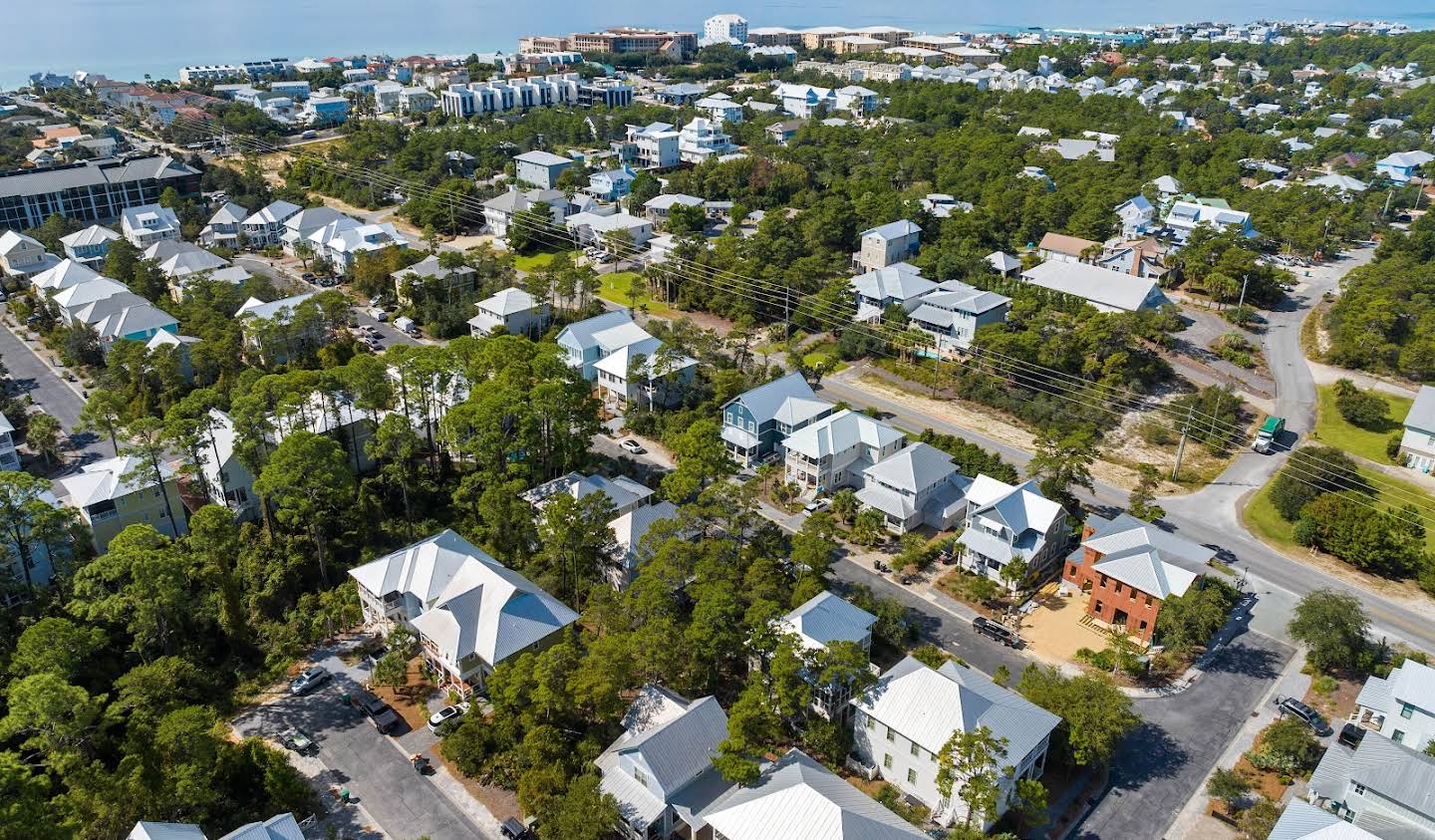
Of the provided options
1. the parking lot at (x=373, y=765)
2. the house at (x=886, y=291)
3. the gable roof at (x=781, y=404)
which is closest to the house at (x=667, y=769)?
the parking lot at (x=373, y=765)

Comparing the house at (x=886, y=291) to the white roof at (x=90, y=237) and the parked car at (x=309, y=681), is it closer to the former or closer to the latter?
the parked car at (x=309, y=681)

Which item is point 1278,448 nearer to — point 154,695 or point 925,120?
point 154,695

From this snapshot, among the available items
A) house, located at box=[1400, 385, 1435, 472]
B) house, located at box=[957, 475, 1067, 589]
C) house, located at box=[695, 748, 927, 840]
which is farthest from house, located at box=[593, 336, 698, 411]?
house, located at box=[1400, 385, 1435, 472]

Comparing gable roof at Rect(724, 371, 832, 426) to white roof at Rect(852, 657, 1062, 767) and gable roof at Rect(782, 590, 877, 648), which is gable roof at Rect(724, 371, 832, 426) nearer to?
gable roof at Rect(782, 590, 877, 648)

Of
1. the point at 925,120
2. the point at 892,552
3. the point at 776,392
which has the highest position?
the point at 925,120

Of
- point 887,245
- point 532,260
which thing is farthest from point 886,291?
point 532,260

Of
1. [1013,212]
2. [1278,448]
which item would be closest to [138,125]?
[1013,212]
